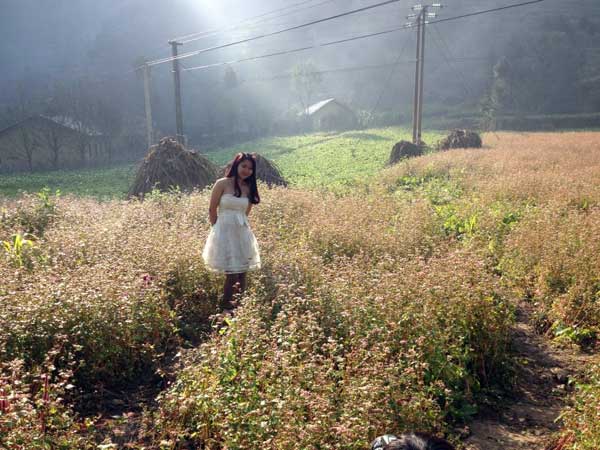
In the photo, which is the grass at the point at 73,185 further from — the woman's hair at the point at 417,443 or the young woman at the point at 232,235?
the woman's hair at the point at 417,443

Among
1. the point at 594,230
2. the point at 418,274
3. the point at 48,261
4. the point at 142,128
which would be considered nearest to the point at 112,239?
the point at 48,261

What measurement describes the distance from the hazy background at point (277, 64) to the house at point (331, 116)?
6.97 feet

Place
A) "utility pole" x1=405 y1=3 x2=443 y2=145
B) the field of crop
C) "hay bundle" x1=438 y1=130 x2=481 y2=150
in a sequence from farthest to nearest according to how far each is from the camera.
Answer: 1. "hay bundle" x1=438 y1=130 x2=481 y2=150
2. "utility pole" x1=405 y1=3 x2=443 y2=145
3. the field of crop

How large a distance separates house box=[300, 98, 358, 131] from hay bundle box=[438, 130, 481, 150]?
30894 mm

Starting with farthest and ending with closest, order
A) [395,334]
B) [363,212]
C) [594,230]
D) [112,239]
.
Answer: [363,212] < [112,239] < [594,230] < [395,334]

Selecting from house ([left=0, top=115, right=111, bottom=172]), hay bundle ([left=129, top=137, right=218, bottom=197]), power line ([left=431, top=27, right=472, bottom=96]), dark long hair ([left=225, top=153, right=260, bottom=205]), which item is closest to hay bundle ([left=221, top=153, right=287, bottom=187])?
hay bundle ([left=129, top=137, right=218, bottom=197])

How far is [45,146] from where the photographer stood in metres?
33.3

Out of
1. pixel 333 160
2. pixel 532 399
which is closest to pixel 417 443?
pixel 532 399

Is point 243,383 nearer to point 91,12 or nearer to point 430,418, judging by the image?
point 430,418

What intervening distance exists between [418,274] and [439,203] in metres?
7.16

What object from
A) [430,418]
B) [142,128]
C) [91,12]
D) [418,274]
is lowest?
[430,418]

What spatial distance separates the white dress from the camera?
595cm

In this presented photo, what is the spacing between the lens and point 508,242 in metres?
7.45

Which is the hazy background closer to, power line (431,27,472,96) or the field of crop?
power line (431,27,472,96)
